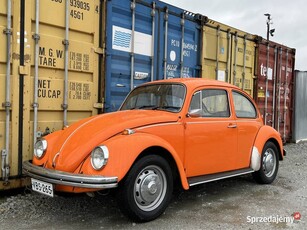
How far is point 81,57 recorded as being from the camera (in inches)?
221

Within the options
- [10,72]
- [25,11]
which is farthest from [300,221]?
[25,11]

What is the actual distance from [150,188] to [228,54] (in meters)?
5.64

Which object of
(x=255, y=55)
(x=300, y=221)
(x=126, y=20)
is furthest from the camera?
(x=255, y=55)

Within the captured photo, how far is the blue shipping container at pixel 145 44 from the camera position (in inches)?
239

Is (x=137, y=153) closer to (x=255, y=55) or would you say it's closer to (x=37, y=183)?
(x=37, y=183)

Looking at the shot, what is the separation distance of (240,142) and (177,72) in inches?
99.2

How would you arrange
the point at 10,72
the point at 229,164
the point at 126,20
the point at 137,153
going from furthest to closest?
the point at 126,20 → the point at 229,164 → the point at 10,72 → the point at 137,153

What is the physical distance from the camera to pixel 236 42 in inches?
354

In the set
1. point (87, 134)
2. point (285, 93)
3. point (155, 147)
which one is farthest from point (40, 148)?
point (285, 93)

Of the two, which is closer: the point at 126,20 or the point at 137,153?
the point at 137,153

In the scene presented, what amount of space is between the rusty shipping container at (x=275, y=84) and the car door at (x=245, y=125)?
4.05m

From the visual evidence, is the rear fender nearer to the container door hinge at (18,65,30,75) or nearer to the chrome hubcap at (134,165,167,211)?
the chrome hubcap at (134,165,167,211)

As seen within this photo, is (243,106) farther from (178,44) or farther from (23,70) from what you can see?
(23,70)

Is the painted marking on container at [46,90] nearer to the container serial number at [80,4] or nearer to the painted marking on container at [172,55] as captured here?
the container serial number at [80,4]
